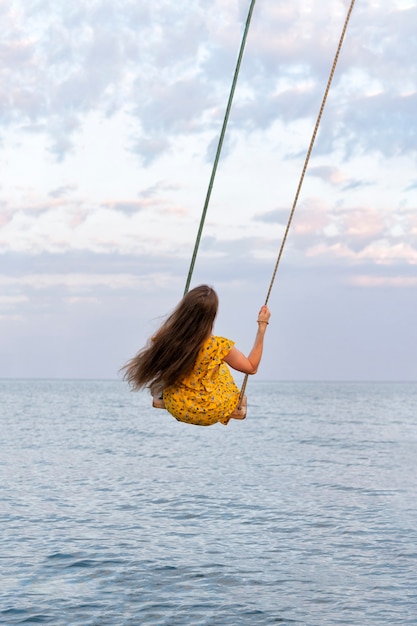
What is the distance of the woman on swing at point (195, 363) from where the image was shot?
7.37 m

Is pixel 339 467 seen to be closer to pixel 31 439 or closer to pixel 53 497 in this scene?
pixel 53 497

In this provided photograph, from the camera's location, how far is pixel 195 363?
24.9 ft

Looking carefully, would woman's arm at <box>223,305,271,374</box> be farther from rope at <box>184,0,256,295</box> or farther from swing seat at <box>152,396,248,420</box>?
rope at <box>184,0,256,295</box>

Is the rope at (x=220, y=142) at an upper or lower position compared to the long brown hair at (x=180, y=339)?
upper

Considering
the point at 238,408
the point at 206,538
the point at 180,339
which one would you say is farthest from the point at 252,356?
the point at 206,538

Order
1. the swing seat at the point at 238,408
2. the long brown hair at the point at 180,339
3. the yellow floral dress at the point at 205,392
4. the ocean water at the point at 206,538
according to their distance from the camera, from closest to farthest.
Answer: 1. the long brown hair at the point at 180,339
2. the yellow floral dress at the point at 205,392
3. the swing seat at the point at 238,408
4. the ocean water at the point at 206,538

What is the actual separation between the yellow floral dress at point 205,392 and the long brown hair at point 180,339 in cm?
10

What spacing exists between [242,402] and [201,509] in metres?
21.0

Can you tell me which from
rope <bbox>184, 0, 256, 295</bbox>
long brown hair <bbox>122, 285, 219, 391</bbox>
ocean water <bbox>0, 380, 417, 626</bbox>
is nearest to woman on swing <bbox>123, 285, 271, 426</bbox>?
long brown hair <bbox>122, 285, 219, 391</bbox>

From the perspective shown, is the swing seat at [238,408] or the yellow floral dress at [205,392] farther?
the swing seat at [238,408]

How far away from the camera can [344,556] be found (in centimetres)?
2058

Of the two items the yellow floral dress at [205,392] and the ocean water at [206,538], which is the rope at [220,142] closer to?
the yellow floral dress at [205,392]

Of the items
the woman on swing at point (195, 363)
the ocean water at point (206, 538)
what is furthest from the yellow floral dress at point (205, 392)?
the ocean water at point (206, 538)

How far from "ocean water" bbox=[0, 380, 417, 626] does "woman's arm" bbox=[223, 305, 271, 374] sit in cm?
824
